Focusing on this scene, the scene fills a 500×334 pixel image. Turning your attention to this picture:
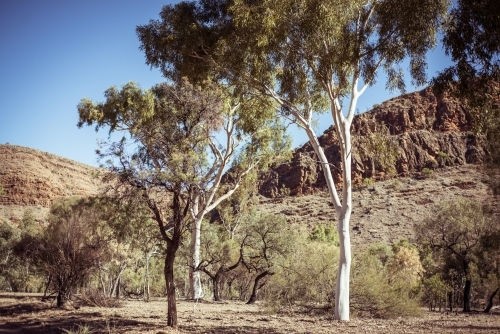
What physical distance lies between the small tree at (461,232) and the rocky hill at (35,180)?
56.3 m

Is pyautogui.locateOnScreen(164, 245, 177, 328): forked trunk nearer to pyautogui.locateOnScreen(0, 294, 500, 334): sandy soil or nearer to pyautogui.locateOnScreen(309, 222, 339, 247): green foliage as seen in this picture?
pyautogui.locateOnScreen(0, 294, 500, 334): sandy soil

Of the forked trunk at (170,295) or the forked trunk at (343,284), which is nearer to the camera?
the forked trunk at (170,295)

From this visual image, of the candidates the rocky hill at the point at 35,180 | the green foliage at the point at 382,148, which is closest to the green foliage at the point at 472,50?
the green foliage at the point at 382,148

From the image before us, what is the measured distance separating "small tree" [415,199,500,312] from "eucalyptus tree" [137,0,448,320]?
46.4ft

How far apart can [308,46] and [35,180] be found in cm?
8229

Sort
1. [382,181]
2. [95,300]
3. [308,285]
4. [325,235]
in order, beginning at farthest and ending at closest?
[382,181] → [325,235] → [95,300] → [308,285]

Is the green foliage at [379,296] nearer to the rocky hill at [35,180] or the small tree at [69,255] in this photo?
the small tree at [69,255]

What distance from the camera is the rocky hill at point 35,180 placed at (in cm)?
7088

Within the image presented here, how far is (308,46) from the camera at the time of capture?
10.2 meters

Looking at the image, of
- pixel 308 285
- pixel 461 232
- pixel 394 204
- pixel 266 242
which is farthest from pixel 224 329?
pixel 394 204

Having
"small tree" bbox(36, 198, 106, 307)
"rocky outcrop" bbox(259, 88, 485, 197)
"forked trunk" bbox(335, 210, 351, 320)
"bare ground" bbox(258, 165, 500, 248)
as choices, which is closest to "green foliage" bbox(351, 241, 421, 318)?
"forked trunk" bbox(335, 210, 351, 320)

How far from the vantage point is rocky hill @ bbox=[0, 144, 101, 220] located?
70875 millimetres

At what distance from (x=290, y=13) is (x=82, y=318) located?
10327 millimetres

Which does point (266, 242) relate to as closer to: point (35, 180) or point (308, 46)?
point (308, 46)
